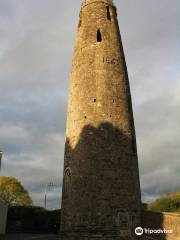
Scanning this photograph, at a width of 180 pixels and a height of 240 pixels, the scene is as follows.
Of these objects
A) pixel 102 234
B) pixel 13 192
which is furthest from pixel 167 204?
pixel 102 234

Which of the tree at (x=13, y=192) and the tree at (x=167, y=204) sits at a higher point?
the tree at (x=13, y=192)

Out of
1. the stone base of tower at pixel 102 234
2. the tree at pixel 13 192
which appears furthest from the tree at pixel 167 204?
the stone base of tower at pixel 102 234

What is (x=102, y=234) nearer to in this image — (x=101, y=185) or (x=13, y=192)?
(x=101, y=185)

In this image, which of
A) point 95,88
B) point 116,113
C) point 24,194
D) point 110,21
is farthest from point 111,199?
point 24,194

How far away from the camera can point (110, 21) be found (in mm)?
23891

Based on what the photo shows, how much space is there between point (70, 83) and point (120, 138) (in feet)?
16.4

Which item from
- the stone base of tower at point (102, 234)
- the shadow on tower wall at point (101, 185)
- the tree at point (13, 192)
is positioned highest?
the tree at point (13, 192)

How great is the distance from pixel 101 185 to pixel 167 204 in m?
21.6

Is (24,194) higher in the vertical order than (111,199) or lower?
higher

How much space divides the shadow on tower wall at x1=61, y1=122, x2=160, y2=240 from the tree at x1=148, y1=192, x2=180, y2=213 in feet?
61.4

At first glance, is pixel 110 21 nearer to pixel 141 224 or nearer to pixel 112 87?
pixel 112 87

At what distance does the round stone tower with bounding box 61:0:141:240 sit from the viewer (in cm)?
1922

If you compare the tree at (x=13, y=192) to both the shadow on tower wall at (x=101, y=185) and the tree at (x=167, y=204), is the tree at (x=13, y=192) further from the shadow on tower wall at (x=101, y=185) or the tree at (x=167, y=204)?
the shadow on tower wall at (x=101, y=185)

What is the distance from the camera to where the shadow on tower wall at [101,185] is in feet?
62.6
